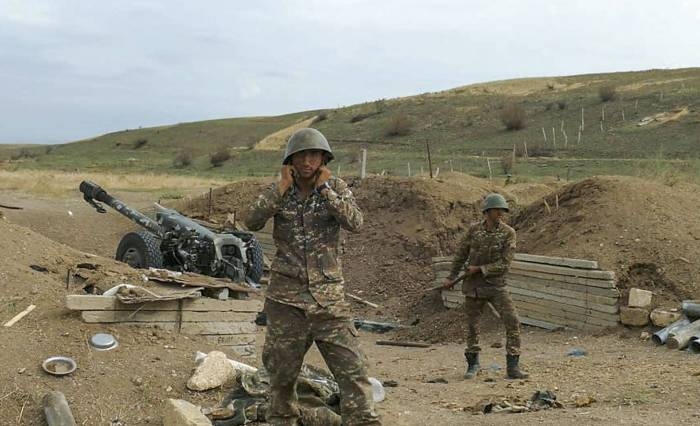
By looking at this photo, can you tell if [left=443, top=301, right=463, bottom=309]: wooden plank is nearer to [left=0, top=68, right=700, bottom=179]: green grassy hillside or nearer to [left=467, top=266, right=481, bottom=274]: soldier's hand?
[left=467, top=266, right=481, bottom=274]: soldier's hand

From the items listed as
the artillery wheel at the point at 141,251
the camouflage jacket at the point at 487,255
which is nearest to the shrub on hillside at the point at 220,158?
the artillery wheel at the point at 141,251

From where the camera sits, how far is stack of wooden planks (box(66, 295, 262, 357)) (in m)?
6.80

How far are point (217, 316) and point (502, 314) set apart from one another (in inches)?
103

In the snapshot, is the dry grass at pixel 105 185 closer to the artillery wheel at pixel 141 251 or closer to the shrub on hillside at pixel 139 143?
the artillery wheel at pixel 141 251

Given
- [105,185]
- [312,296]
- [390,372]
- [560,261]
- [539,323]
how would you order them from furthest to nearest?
1. [105,185]
2. [539,323]
3. [560,261]
4. [390,372]
5. [312,296]

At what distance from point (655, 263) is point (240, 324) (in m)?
6.00

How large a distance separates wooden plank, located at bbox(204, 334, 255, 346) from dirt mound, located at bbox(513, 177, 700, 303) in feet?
17.3

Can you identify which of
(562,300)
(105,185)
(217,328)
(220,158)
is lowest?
(562,300)

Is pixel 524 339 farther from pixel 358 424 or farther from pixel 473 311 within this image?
pixel 358 424

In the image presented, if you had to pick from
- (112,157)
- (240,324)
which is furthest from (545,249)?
(112,157)

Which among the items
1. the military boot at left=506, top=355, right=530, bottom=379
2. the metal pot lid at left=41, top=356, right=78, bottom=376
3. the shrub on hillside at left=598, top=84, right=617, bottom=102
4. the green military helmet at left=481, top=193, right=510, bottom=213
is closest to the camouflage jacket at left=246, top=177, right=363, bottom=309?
the metal pot lid at left=41, top=356, right=78, bottom=376

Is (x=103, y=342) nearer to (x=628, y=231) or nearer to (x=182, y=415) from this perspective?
(x=182, y=415)

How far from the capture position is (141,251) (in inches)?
460

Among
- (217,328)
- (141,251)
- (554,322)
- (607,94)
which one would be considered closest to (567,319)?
(554,322)
